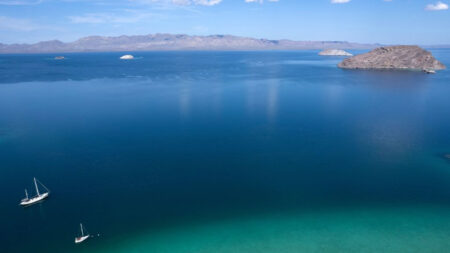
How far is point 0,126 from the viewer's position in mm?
65000

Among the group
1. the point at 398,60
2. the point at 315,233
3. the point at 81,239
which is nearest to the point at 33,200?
the point at 81,239

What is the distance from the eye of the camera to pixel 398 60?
177m

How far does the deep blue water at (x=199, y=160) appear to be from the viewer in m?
34.9

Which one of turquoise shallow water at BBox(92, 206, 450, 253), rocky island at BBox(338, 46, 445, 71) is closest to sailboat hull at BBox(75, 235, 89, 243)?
turquoise shallow water at BBox(92, 206, 450, 253)

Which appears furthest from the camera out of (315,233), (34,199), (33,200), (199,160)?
(199,160)

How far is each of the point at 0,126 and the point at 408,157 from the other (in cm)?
8081

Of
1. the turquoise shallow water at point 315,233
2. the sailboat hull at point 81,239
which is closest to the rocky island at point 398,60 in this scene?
the turquoise shallow water at point 315,233

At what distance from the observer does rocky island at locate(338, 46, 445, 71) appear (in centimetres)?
17150

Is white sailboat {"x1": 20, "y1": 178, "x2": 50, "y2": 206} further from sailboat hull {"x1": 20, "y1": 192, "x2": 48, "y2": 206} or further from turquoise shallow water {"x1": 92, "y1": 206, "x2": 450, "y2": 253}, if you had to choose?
turquoise shallow water {"x1": 92, "y1": 206, "x2": 450, "y2": 253}

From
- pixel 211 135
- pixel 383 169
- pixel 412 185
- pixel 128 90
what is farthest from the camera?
pixel 128 90

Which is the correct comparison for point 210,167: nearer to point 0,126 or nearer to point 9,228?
point 9,228

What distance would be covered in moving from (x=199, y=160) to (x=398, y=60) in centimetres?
17364

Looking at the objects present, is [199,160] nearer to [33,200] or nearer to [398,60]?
[33,200]

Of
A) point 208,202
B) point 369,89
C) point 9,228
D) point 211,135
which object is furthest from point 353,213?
point 369,89
